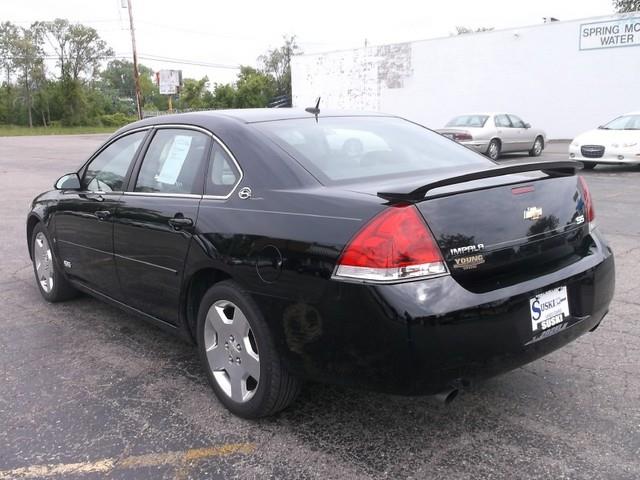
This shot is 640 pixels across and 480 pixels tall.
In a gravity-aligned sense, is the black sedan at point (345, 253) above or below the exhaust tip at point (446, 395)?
above

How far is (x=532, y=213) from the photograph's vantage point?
2.88 m

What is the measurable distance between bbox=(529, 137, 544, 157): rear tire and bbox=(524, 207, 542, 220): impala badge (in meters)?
18.7

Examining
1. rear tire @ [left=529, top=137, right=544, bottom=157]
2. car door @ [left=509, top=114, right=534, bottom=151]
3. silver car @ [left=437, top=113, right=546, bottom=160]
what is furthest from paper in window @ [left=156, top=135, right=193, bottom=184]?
rear tire @ [left=529, top=137, right=544, bottom=157]

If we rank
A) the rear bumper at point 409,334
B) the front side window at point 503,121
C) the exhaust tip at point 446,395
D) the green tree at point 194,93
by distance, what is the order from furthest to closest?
1. the green tree at point 194,93
2. the front side window at point 503,121
3. the exhaust tip at point 446,395
4. the rear bumper at point 409,334

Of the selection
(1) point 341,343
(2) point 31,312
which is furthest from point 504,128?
(1) point 341,343

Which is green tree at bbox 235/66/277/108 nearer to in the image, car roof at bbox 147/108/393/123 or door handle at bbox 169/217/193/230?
car roof at bbox 147/108/393/123

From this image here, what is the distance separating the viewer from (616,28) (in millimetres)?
24547

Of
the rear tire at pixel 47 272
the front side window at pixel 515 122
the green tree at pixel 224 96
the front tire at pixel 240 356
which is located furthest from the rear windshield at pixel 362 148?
the green tree at pixel 224 96

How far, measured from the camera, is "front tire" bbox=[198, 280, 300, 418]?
9.71ft

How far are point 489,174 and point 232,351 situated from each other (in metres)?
1.56

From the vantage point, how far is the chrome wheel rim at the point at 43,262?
525cm

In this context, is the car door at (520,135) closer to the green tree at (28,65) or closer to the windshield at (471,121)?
the windshield at (471,121)

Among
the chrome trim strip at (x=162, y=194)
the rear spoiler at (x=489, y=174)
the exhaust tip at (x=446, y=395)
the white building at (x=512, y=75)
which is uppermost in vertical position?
the white building at (x=512, y=75)

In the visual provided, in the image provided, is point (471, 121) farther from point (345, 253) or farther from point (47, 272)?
point (345, 253)
